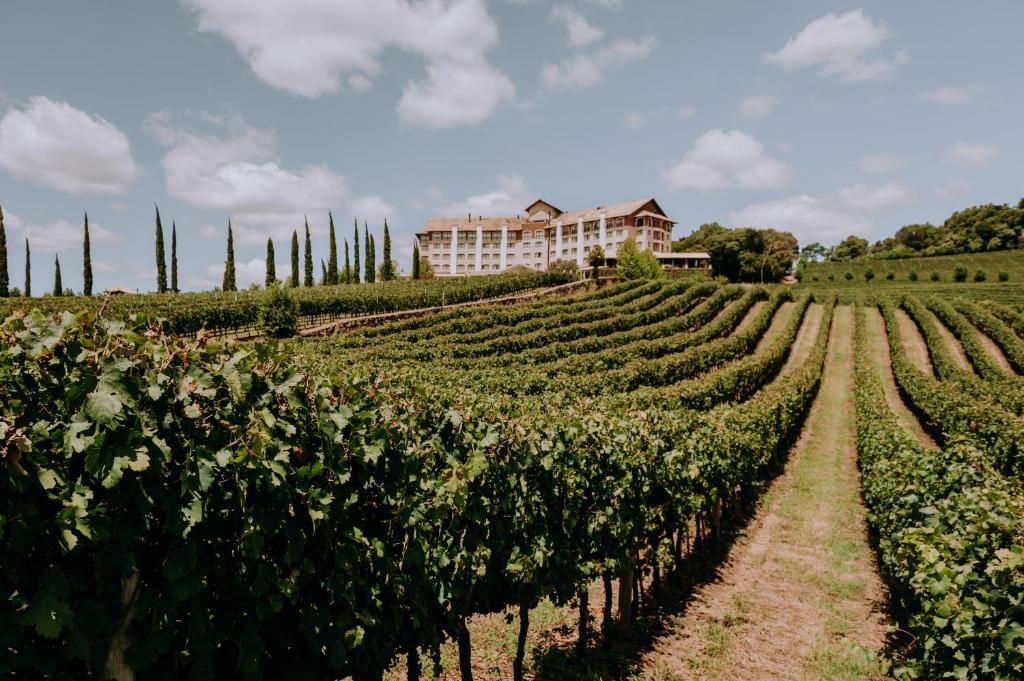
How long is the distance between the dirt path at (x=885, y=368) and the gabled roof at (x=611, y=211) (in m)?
42.7

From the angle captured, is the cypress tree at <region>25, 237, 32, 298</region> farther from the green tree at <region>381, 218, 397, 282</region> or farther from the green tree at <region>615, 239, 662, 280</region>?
the green tree at <region>615, 239, 662, 280</region>

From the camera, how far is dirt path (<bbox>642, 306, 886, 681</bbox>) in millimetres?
7259

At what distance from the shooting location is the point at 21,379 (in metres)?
2.54

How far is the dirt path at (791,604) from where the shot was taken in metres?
7.26

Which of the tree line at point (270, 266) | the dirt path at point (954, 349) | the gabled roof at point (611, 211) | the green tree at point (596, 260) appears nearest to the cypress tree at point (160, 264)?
the tree line at point (270, 266)

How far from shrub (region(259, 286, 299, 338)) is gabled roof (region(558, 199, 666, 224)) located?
210 ft

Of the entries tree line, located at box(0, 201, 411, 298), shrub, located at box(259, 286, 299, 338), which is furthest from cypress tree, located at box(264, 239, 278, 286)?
shrub, located at box(259, 286, 299, 338)

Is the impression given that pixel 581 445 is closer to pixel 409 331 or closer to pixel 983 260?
pixel 409 331

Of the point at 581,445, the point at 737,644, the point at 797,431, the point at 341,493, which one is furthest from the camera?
the point at 797,431

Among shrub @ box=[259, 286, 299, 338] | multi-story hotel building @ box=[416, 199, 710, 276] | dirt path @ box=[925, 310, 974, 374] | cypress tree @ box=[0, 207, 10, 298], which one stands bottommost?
dirt path @ box=[925, 310, 974, 374]

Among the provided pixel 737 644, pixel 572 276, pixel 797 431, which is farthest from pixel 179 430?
pixel 572 276

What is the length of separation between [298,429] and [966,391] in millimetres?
29544

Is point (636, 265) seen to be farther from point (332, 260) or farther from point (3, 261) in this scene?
point (3, 261)

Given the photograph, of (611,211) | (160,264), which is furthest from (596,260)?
(160,264)
